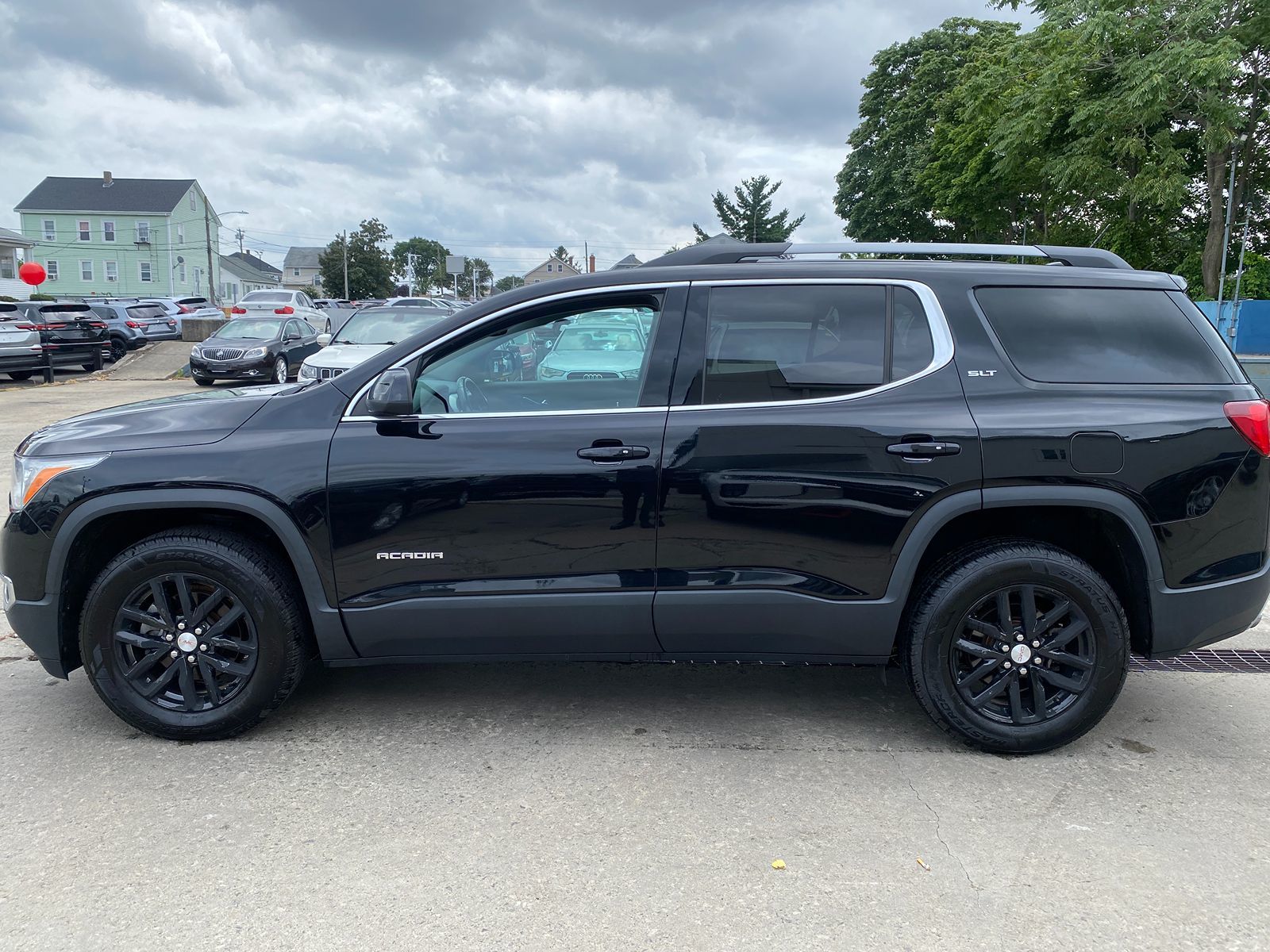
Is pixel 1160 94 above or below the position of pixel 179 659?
above

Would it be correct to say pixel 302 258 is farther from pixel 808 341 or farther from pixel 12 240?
pixel 808 341

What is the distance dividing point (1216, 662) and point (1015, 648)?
1.88 metres

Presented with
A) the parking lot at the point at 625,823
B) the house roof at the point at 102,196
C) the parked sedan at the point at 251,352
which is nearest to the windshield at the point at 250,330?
the parked sedan at the point at 251,352

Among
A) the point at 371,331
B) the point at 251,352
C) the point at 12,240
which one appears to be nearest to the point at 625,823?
the point at 371,331

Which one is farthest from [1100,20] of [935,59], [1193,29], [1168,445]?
[1168,445]

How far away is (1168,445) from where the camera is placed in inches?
135

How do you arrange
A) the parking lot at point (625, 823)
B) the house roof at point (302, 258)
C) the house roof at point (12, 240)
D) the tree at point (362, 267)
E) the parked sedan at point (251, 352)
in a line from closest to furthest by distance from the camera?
the parking lot at point (625, 823) < the parked sedan at point (251, 352) < the house roof at point (12, 240) < the tree at point (362, 267) < the house roof at point (302, 258)

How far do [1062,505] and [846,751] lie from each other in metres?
1.20

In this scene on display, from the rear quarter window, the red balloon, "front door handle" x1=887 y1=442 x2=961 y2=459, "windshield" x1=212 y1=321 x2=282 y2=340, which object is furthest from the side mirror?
the red balloon

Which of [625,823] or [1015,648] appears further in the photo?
[1015,648]

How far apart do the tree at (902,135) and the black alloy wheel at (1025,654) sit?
40.2m

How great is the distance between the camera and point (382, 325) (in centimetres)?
1327

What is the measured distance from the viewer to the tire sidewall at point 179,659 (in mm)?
3514

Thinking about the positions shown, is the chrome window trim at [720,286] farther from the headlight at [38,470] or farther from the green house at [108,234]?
the green house at [108,234]
